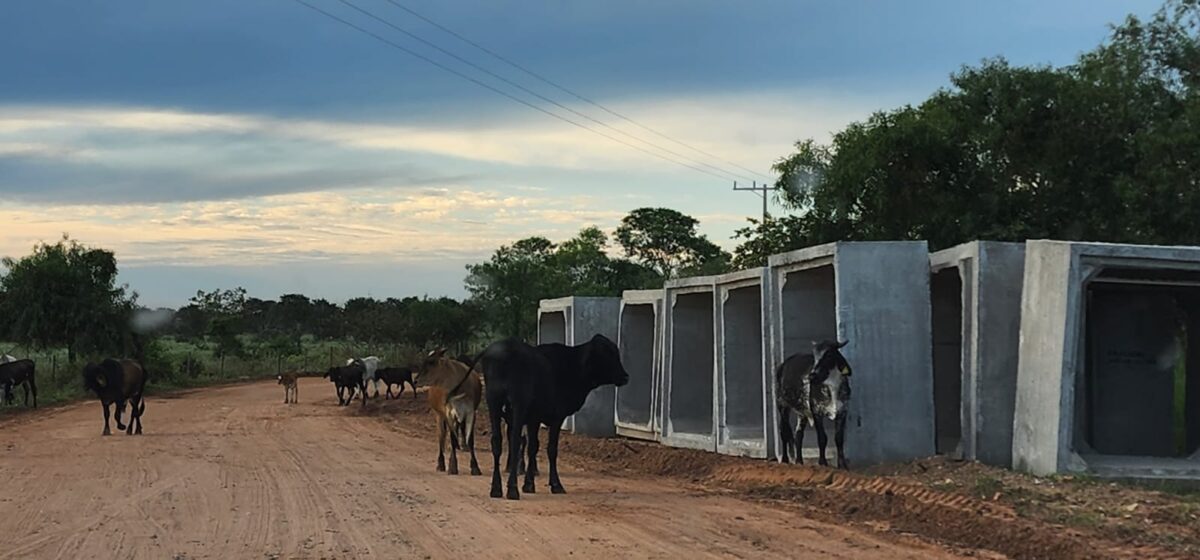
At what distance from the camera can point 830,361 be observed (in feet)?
49.2

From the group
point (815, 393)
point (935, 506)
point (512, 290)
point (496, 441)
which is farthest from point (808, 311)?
point (512, 290)

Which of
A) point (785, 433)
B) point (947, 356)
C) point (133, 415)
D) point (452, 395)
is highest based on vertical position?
point (947, 356)

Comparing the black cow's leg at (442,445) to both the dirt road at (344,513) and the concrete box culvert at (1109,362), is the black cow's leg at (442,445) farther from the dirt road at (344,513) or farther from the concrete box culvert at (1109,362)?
the concrete box culvert at (1109,362)

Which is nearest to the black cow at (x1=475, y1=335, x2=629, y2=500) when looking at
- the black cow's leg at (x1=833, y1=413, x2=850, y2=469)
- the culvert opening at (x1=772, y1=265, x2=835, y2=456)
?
the black cow's leg at (x1=833, y1=413, x2=850, y2=469)

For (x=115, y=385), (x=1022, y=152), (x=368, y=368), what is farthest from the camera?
(x=368, y=368)

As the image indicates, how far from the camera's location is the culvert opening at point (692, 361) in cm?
2291

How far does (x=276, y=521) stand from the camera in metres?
11.4

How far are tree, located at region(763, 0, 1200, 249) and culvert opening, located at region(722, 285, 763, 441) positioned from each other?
833 cm

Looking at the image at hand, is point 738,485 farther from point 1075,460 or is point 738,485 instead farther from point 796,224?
point 796,224

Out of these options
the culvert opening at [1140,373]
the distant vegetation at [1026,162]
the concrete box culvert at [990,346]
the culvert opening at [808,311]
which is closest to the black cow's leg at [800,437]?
the culvert opening at [808,311]

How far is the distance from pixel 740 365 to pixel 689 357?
7.42ft

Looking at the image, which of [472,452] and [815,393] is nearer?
[815,393]

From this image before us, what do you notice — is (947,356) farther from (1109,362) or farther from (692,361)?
(692,361)

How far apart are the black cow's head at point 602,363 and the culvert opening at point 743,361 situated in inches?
258
